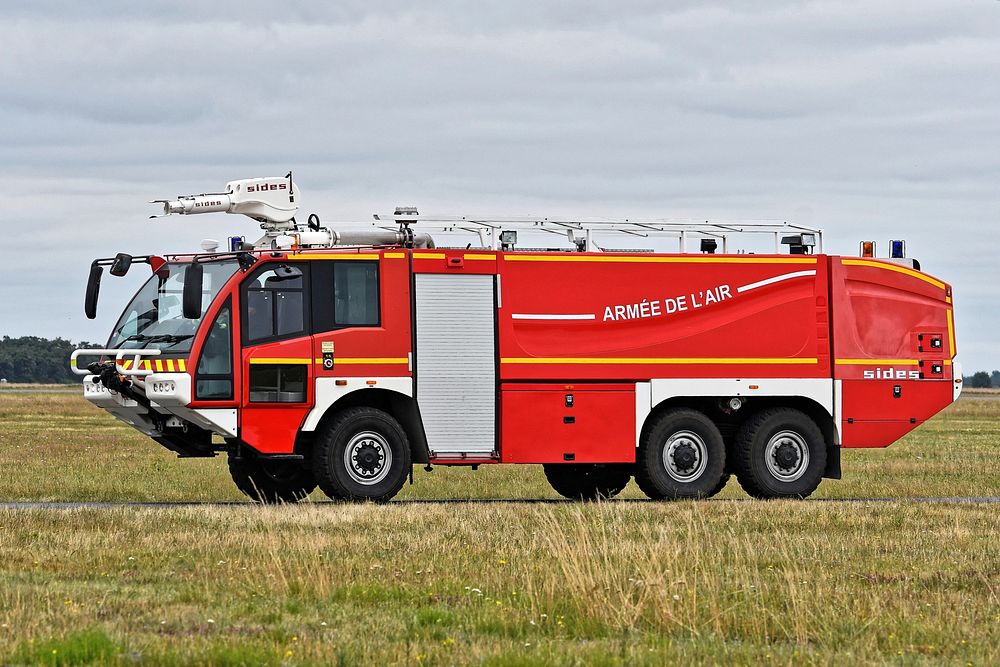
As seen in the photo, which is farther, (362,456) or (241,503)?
(241,503)

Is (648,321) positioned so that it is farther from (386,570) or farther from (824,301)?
(386,570)

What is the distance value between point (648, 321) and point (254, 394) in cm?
483

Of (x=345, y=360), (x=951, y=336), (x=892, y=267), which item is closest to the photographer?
A: (x=345, y=360)

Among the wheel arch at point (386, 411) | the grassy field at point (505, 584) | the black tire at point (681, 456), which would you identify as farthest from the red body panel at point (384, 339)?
the black tire at point (681, 456)

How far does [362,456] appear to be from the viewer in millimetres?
17750

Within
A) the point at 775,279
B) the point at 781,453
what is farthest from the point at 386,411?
the point at 775,279

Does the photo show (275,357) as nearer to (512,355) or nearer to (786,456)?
(512,355)

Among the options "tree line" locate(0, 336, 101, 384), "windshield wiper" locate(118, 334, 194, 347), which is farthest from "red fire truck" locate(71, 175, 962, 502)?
"tree line" locate(0, 336, 101, 384)

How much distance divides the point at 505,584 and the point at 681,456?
845 cm

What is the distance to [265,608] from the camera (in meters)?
9.72

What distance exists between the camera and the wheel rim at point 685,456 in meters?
18.9

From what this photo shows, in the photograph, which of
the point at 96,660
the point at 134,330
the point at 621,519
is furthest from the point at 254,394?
the point at 96,660

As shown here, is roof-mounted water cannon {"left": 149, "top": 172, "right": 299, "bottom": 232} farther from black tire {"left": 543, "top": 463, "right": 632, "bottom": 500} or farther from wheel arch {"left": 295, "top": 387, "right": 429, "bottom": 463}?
black tire {"left": 543, "top": 463, "right": 632, "bottom": 500}

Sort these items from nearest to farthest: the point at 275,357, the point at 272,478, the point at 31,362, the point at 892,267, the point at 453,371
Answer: the point at 275,357
the point at 453,371
the point at 272,478
the point at 892,267
the point at 31,362
